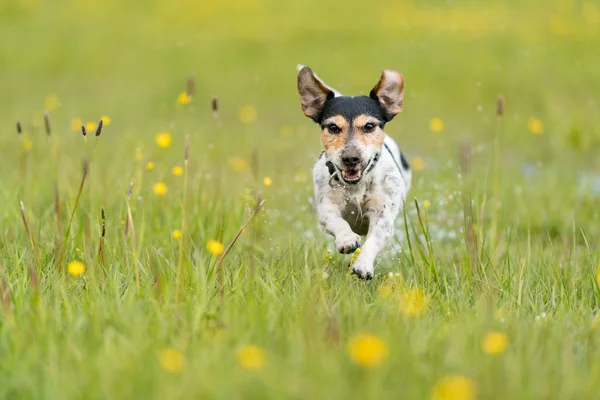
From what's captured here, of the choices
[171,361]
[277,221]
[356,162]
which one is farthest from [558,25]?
[171,361]

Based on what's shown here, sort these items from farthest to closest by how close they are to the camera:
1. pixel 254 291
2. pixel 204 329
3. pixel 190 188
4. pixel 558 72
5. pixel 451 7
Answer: pixel 451 7 → pixel 558 72 → pixel 190 188 → pixel 254 291 → pixel 204 329

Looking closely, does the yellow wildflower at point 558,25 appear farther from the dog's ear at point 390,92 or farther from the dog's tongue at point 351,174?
the dog's tongue at point 351,174

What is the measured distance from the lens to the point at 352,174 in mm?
4645

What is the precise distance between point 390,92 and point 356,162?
2.14ft

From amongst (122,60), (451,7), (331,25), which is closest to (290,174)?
(122,60)

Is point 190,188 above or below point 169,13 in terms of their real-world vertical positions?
below

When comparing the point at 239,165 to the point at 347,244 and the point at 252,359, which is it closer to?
the point at 347,244

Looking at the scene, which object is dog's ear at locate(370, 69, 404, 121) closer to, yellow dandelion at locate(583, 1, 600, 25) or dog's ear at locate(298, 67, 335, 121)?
dog's ear at locate(298, 67, 335, 121)

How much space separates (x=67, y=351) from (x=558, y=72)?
1062 centimetres

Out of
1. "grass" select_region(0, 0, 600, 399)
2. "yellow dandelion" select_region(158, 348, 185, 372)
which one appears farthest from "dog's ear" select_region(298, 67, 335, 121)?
"yellow dandelion" select_region(158, 348, 185, 372)

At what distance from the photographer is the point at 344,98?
16.1 feet

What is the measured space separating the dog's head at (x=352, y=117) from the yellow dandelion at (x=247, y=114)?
5.45 metres

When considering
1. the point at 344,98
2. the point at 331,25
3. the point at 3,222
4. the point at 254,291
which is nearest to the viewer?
the point at 254,291

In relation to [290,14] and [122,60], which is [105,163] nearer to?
[122,60]
